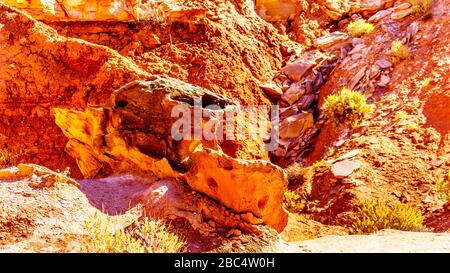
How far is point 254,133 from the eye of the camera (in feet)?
37.3

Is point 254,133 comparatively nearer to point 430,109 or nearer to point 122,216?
point 430,109

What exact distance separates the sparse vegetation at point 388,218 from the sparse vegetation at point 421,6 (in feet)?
22.6

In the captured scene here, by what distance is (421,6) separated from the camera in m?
13.0

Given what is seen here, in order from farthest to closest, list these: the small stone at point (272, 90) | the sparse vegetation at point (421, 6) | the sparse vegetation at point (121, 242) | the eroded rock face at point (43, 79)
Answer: the small stone at point (272, 90) < the sparse vegetation at point (421, 6) < the eroded rock face at point (43, 79) < the sparse vegetation at point (121, 242)

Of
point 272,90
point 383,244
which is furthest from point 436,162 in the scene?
point 272,90

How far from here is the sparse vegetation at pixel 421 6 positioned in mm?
12828

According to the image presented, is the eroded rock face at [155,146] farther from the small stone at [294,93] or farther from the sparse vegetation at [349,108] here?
the small stone at [294,93]

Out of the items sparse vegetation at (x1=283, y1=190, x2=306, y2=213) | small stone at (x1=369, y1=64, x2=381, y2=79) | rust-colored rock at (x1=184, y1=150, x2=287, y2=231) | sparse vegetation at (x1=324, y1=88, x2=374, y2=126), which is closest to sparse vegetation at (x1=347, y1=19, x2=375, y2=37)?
small stone at (x1=369, y1=64, x2=381, y2=79)

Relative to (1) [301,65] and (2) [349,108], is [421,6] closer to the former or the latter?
(1) [301,65]

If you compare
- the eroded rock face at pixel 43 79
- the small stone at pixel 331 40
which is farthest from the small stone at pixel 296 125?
the eroded rock face at pixel 43 79

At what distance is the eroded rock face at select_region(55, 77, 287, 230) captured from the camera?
5.87 meters

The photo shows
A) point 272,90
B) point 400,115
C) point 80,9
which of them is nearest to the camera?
point 400,115

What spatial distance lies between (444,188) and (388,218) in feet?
4.89

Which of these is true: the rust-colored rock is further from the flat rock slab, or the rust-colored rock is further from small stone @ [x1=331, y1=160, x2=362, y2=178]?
small stone @ [x1=331, y1=160, x2=362, y2=178]
